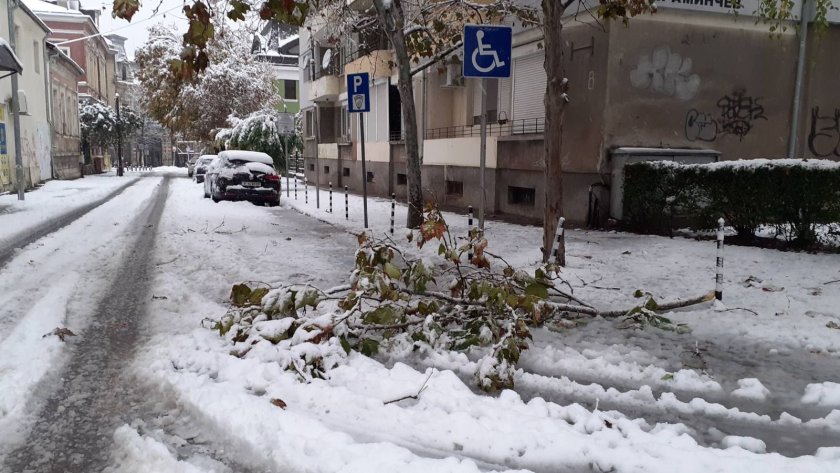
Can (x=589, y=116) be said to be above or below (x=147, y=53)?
below

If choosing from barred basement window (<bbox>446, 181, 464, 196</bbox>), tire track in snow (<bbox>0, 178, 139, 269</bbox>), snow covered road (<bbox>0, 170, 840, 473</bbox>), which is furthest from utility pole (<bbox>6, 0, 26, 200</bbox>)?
snow covered road (<bbox>0, 170, 840, 473</bbox>)

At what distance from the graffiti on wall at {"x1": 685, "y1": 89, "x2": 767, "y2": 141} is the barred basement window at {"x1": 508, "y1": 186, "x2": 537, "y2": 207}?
368cm

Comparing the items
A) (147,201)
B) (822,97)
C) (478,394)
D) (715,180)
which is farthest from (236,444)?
(147,201)

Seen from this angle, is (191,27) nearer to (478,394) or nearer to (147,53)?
(478,394)

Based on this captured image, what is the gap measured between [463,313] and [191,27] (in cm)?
338

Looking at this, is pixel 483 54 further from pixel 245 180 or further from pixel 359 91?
pixel 245 180

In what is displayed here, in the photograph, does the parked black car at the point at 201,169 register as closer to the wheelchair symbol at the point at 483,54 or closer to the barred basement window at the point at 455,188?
the barred basement window at the point at 455,188

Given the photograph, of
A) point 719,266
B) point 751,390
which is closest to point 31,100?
point 719,266

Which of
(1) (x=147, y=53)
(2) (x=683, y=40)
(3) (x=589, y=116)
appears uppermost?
(1) (x=147, y=53)

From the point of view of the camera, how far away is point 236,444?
11.9 ft

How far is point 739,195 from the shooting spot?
30.4 feet

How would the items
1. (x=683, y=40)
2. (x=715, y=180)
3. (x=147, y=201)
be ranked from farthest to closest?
(x=147, y=201) → (x=683, y=40) → (x=715, y=180)

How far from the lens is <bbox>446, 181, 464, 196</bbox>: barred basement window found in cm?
1828

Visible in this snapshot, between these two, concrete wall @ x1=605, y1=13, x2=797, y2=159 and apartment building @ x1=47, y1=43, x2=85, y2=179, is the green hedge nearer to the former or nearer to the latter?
concrete wall @ x1=605, y1=13, x2=797, y2=159
